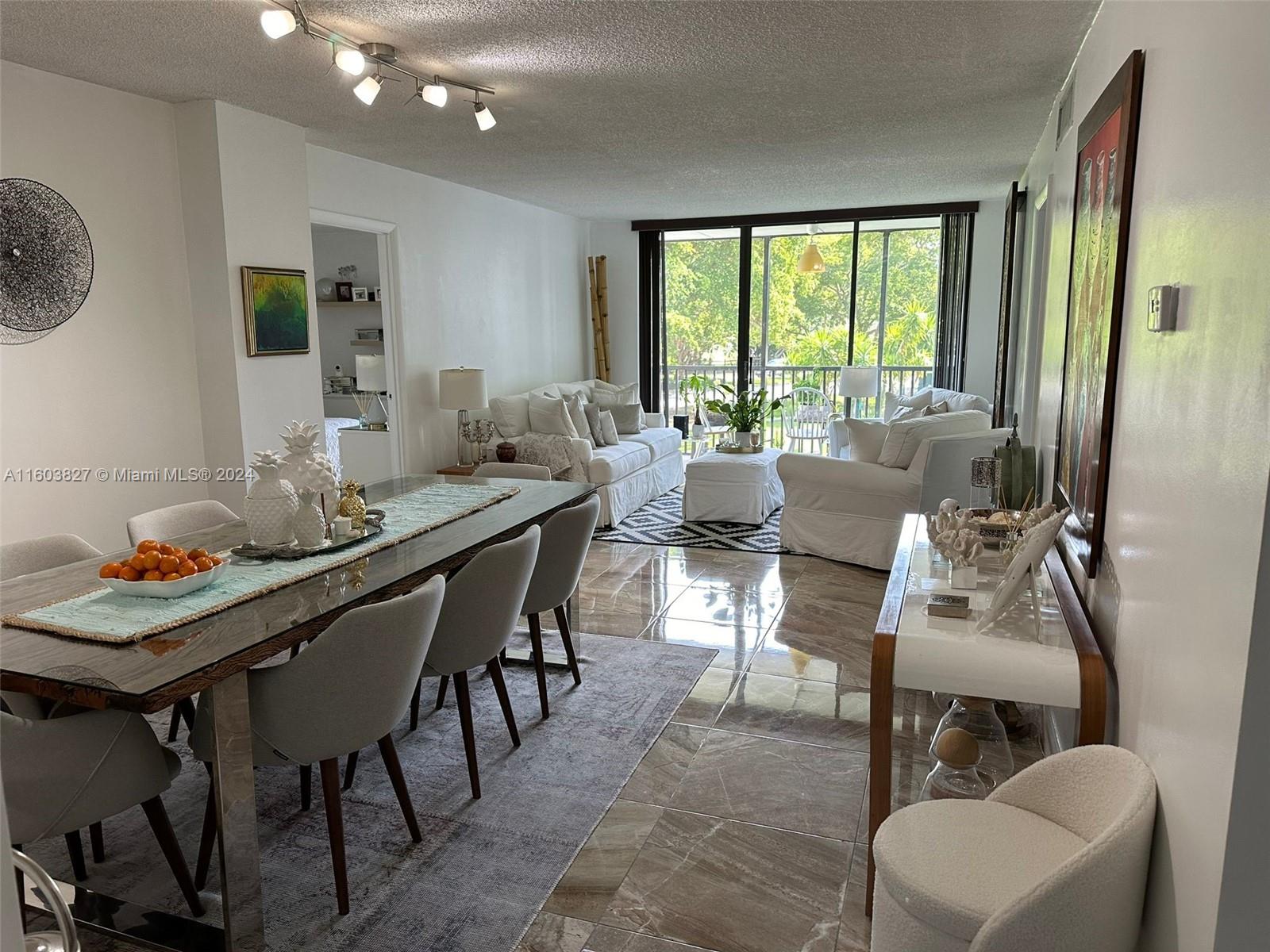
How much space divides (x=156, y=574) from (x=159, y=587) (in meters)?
0.04

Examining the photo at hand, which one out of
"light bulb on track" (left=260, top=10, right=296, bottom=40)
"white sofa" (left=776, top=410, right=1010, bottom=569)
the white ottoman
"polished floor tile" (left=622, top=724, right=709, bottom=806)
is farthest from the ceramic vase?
the white ottoman

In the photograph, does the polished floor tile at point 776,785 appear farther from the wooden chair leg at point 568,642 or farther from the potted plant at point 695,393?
the potted plant at point 695,393

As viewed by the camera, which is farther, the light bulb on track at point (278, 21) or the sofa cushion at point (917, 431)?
the sofa cushion at point (917, 431)

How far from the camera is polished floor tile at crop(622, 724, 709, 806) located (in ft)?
8.99

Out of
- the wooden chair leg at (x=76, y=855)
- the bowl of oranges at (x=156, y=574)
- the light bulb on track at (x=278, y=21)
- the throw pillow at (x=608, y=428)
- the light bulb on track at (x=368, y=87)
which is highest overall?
the light bulb on track at (x=278, y=21)

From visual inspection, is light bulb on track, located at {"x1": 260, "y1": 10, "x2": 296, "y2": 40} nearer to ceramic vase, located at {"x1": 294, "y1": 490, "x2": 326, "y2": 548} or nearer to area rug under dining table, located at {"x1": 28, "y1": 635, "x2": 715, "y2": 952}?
ceramic vase, located at {"x1": 294, "y1": 490, "x2": 326, "y2": 548}

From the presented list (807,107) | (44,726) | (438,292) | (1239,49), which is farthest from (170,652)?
(438,292)

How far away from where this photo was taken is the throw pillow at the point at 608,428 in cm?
711

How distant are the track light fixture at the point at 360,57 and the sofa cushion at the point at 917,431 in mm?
2931

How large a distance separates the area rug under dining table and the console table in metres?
0.92

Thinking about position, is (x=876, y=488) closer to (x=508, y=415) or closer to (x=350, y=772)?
(x=508, y=415)

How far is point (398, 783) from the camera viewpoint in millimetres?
2428

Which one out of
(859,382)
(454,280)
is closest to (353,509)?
(454,280)

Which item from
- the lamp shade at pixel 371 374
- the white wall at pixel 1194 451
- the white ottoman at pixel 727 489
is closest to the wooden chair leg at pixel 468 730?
the white wall at pixel 1194 451
